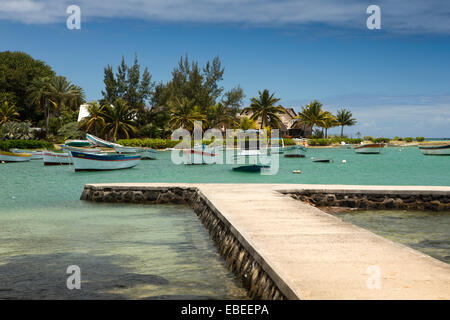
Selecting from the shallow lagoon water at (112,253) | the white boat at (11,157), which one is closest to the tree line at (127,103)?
the white boat at (11,157)

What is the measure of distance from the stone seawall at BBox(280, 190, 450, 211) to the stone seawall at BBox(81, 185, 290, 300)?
352 centimetres

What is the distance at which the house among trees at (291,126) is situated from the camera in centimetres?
9188

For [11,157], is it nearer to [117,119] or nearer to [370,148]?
[117,119]

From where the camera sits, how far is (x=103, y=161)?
37125 mm

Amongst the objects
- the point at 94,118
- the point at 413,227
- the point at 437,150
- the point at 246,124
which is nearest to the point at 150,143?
the point at 94,118

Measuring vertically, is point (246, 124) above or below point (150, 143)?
above

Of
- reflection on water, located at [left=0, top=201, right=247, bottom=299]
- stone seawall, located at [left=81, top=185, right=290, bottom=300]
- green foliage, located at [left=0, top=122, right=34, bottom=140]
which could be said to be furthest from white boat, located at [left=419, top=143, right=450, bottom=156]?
reflection on water, located at [left=0, top=201, right=247, bottom=299]

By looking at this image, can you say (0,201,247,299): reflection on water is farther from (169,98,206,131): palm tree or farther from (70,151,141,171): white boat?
(169,98,206,131): palm tree

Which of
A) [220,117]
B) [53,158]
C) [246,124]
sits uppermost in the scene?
[220,117]

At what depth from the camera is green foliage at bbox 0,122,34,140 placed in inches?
2522

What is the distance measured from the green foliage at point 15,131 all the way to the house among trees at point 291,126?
1608 inches

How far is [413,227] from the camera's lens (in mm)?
11523

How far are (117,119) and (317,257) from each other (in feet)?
220
